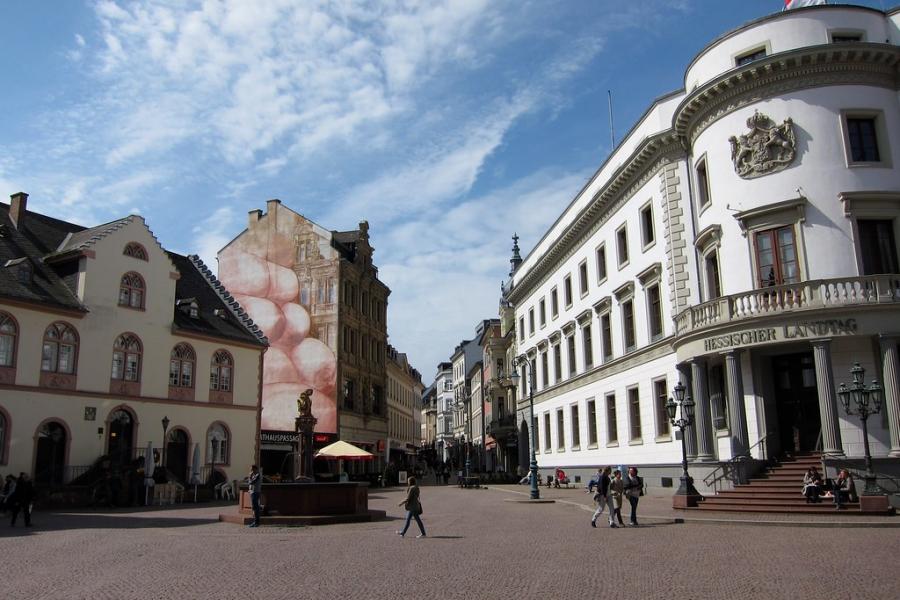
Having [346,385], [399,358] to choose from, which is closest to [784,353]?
[346,385]

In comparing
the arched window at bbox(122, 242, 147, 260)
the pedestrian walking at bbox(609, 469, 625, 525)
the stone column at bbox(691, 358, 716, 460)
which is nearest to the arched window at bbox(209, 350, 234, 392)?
the arched window at bbox(122, 242, 147, 260)

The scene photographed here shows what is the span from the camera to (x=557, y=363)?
152ft

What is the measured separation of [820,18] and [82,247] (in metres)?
30.4

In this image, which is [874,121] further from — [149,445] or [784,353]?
[149,445]

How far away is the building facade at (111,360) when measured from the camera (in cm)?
2986

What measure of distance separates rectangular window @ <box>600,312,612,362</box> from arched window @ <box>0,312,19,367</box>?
25.9 m

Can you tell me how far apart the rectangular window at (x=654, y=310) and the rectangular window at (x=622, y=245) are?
3.33 m

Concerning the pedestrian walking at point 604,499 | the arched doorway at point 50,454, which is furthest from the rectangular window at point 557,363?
the arched doorway at point 50,454

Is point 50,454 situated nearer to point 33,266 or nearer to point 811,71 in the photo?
point 33,266

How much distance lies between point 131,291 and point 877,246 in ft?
101

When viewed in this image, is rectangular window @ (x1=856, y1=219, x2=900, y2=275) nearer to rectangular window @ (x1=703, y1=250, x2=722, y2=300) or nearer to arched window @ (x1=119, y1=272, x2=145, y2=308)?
rectangular window @ (x1=703, y1=250, x2=722, y2=300)

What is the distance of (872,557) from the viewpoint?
12.9m

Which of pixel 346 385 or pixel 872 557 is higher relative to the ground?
pixel 346 385

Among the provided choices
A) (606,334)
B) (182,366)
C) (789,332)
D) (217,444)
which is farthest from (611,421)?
(182,366)
